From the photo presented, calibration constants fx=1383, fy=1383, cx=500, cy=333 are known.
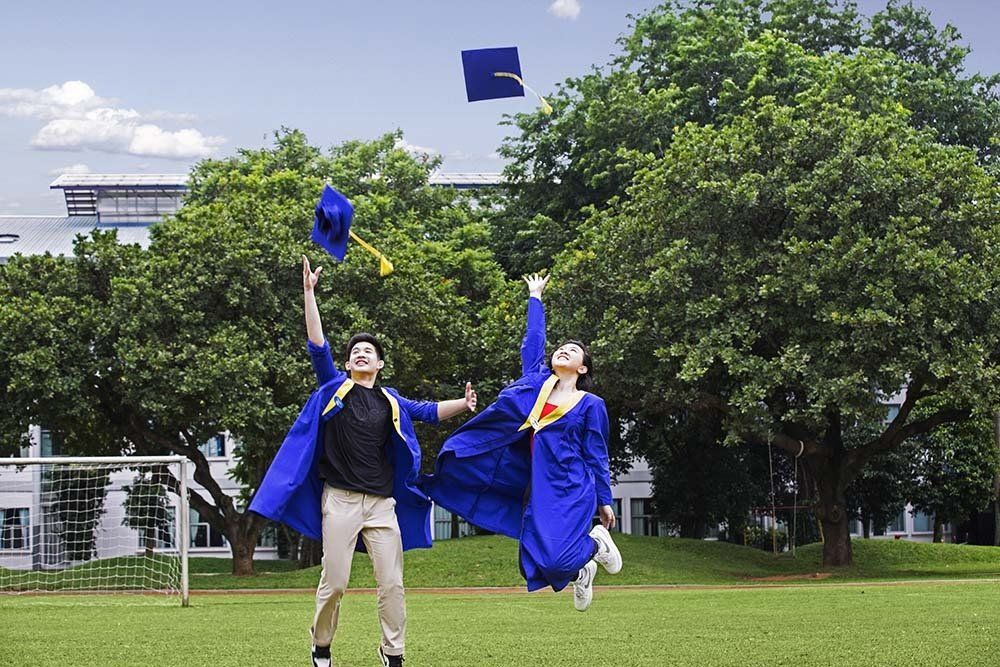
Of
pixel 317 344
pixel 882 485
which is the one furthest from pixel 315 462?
pixel 882 485

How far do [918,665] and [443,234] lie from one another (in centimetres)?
3078

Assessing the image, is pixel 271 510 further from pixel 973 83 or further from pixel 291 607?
pixel 973 83

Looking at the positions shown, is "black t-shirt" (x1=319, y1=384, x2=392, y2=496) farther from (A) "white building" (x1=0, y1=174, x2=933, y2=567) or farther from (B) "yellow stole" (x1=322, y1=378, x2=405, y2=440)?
(A) "white building" (x1=0, y1=174, x2=933, y2=567)

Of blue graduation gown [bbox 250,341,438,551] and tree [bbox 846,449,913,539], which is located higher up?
blue graduation gown [bbox 250,341,438,551]

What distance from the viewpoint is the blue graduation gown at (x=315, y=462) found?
341 inches

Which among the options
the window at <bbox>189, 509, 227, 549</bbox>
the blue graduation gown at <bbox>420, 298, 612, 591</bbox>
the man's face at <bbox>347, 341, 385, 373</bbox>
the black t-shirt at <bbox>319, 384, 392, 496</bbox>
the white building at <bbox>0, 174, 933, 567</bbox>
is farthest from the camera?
the window at <bbox>189, 509, 227, 549</bbox>

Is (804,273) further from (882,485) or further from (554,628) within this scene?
(882,485)

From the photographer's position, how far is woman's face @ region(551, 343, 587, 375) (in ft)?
31.0

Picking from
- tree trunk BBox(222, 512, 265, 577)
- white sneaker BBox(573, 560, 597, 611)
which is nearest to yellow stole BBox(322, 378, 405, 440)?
white sneaker BBox(573, 560, 597, 611)

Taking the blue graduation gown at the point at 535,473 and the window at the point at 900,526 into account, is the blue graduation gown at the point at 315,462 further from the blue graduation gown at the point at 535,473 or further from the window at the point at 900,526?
the window at the point at 900,526

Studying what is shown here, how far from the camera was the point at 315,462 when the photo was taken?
8.78 meters

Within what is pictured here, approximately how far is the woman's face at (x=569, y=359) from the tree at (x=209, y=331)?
1957 cm

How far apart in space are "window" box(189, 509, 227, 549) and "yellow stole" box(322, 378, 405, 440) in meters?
53.0

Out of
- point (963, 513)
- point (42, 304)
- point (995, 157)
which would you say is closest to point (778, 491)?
point (963, 513)
